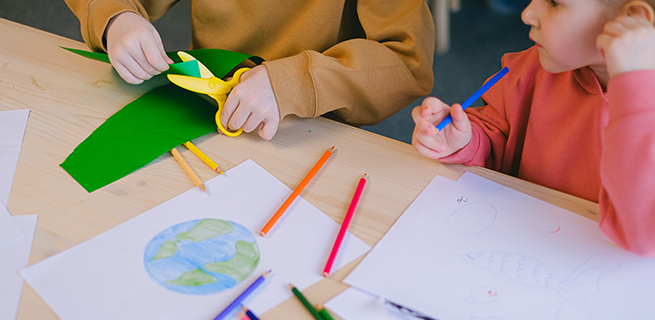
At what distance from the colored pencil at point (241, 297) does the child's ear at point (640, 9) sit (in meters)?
0.45

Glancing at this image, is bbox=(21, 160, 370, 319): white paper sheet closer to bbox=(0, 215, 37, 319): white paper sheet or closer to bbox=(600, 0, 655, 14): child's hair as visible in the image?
bbox=(0, 215, 37, 319): white paper sheet

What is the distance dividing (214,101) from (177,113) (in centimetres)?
7

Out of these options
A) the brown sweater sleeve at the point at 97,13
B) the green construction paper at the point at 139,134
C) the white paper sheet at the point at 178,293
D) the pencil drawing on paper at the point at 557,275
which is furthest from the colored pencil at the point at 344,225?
the brown sweater sleeve at the point at 97,13

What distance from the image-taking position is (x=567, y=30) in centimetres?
49

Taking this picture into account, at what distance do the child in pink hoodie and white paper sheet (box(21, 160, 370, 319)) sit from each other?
0.61ft

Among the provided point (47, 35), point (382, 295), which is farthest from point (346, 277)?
point (47, 35)

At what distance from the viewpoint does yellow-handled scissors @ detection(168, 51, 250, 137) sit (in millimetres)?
617

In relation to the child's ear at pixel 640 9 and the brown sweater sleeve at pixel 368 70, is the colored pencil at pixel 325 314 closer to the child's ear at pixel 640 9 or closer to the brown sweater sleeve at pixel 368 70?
the brown sweater sleeve at pixel 368 70

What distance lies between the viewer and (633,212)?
0.44 metres

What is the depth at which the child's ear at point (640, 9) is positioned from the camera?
429 millimetres

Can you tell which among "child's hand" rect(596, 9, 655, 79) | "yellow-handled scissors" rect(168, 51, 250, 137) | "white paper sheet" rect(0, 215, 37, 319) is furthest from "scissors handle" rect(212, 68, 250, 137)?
"child's hand" rect(596, 9, 655, 79)

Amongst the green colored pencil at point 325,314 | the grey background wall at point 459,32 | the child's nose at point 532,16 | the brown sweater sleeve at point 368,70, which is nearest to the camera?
the green colored pencil at point 325,314

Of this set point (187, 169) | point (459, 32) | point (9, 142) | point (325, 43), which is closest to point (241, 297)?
point (187, 169)

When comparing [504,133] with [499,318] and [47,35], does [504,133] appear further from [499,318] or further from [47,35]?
[47,35]
